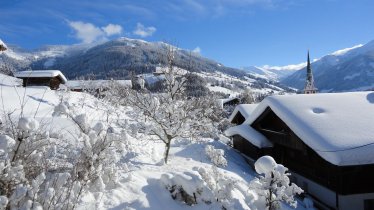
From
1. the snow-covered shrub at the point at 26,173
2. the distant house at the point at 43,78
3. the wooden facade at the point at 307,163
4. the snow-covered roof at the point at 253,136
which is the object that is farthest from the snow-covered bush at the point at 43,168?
the distant house at the point at 43,78

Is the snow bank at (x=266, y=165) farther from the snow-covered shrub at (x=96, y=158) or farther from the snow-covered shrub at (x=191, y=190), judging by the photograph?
the snow-covered shrub at (x=96, y=158)

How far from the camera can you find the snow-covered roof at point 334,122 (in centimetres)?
1237

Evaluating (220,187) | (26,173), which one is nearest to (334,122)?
(220,187)

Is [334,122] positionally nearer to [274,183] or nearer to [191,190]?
[274,183]

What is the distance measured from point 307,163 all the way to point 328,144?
3.84 metres

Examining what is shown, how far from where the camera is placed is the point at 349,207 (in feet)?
44.5

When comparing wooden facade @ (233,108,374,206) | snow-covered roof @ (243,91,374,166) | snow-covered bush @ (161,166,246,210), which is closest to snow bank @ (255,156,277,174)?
snow-covered bush @ (161,166,246,210)

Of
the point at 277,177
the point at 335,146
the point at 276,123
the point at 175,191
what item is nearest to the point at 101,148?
the point at 175,191

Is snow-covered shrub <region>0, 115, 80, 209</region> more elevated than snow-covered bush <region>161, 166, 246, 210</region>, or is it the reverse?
snow-covered shrub <region>0, 115, 80, 209</region>

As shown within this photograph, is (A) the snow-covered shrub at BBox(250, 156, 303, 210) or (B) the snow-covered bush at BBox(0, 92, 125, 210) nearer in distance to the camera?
(B) the snow-covered bush at BBox(0, 92, 125, 210)

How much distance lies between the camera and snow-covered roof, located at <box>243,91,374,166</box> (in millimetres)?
12367

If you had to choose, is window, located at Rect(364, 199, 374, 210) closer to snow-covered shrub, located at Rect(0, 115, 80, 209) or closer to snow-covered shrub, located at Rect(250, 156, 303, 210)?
snow-covered shrub, located at Rect(250, 156, 303, 210)

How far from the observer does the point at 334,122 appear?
14469mm

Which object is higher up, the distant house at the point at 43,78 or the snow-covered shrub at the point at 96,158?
the distant house at the point at 43,78
